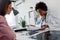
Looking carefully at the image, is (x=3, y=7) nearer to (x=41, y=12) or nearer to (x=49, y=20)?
(x=41, y=12)

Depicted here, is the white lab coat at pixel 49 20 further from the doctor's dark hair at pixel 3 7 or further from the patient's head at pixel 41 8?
the doctor's dark hair at pixel 3 7

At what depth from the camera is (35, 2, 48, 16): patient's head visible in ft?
8.45

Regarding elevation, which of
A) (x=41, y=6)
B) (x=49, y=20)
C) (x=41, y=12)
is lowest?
(x=49, y=20)

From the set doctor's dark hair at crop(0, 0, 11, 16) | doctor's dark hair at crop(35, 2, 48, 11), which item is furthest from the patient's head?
doctor's dark hair at crop(0, 0, 11, 16)

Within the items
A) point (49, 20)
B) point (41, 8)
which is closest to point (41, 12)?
point (41, 8)

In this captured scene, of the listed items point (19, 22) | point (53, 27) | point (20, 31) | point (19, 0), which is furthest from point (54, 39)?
point (19, 0)

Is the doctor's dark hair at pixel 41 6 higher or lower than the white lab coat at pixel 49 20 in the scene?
higher

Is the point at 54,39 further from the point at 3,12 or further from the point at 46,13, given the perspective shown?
the point at 3,12

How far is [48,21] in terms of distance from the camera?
262cm

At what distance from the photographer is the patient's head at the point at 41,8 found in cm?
257

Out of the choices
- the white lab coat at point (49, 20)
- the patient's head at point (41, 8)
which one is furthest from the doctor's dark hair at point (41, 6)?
the white lab coat at point (49, 20)

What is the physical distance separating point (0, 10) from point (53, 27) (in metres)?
1.43

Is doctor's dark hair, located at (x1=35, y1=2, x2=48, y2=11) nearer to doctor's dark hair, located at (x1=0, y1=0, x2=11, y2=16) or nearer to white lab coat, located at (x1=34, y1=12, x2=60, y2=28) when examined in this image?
white lab coat, located at (x1=34, y1=12, x2=60, y2=28)

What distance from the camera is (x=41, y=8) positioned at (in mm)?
2607
